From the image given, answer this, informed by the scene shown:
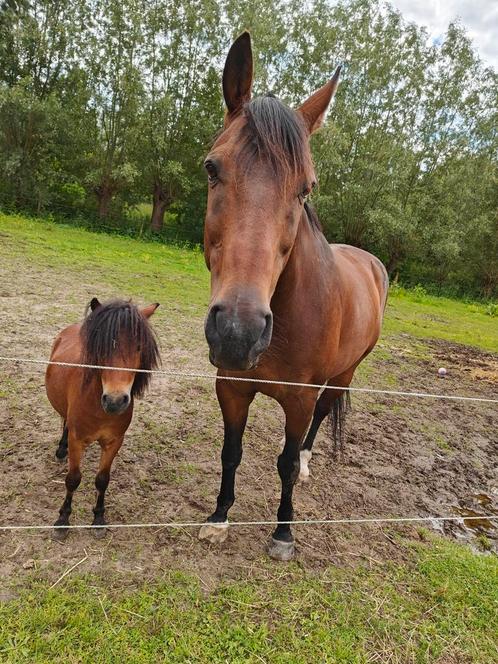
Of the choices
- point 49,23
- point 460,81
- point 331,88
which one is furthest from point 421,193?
point 331,88

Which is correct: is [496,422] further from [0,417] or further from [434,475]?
[0,417]

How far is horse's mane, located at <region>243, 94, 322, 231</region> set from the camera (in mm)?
1515

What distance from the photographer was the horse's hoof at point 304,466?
10.9 feet

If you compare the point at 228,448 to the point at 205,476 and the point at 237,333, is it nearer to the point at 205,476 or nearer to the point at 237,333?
the point at 205,476

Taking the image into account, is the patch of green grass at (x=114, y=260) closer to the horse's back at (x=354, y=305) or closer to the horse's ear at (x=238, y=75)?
the horse's back at (x=354, y=305)

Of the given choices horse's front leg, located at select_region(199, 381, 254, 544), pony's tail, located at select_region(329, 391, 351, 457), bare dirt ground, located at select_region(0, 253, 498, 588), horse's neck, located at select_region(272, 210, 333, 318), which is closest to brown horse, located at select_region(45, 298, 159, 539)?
bare dirt ground, located at select_region(0, 253, 498, 588)

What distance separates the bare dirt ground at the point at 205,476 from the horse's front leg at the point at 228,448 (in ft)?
0.32

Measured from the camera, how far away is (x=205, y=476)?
317cm

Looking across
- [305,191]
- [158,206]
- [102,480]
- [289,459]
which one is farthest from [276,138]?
[158,206]

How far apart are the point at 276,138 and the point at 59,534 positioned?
7.91 ft

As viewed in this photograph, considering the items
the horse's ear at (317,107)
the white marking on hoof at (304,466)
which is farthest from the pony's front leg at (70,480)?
the horse's ear at (317,107)

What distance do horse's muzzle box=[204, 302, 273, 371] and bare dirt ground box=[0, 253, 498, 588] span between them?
1.55 meters

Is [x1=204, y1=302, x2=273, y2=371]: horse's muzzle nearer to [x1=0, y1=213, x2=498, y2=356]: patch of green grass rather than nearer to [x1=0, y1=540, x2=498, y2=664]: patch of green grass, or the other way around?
[x1=0, y1=540, x2=498, y2=664]: patch of green grass

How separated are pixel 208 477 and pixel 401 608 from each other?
5.04 ft
